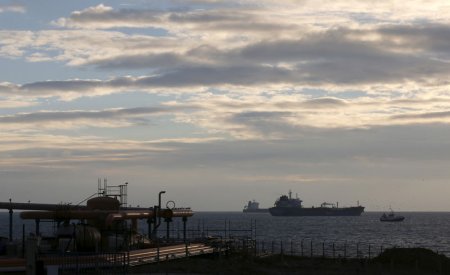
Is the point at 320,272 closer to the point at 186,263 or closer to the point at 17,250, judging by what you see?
the point at 186,263

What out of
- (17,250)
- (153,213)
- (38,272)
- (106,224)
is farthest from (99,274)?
(153,213)

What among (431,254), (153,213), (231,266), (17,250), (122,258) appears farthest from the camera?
(153,213)

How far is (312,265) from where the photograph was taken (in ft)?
198

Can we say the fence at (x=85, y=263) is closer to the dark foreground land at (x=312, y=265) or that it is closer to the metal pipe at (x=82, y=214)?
the dark foreground land at (x=312, y=265)

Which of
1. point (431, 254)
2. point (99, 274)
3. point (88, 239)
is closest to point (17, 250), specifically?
point (88, 239)

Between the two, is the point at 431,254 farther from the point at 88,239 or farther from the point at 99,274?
the point at 99,274

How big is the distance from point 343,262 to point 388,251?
361 cm

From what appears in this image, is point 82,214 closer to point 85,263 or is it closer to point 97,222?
point 97,222

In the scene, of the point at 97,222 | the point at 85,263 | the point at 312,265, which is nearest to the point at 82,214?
the point at 97,222

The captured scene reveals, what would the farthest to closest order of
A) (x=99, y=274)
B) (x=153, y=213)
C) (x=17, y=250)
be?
1. (x=153, y=213)
2. (x=17, y=250)
3. (x=99, y=274)

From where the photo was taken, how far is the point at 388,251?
64188mm

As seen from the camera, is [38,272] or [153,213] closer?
[38,272]

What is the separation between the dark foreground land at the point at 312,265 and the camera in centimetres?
5014

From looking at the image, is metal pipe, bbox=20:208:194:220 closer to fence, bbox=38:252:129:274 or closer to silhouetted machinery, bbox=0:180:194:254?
silhouetted machinery, bbox=0:180:194:254
